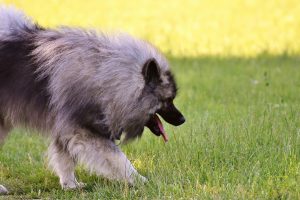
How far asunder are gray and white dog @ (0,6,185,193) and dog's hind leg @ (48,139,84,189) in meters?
0.04

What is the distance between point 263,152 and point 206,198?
125 centimetres

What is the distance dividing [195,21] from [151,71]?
10.0 metres

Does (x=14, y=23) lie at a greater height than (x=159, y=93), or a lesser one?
greater

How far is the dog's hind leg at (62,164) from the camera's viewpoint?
257 inches

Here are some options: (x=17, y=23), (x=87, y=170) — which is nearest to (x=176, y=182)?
(x=87, y=170)

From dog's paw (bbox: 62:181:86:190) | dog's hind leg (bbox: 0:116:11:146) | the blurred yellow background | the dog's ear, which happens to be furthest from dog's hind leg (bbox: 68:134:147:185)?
the blurred yellow background

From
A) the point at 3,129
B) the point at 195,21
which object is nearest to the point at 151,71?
the point at 3,129

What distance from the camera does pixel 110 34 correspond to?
6418mm

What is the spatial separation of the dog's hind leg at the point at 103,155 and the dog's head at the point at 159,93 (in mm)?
426

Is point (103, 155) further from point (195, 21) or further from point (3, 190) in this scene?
point (195, 21)

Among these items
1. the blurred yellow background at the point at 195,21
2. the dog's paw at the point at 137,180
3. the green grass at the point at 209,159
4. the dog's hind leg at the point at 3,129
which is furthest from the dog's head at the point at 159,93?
the blurred yellow background at the point at 195,21

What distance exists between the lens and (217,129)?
7.00m

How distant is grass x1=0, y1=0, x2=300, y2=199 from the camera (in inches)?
224

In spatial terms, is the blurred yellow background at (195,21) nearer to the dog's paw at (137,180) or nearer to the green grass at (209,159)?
the green grass at (209,159)
